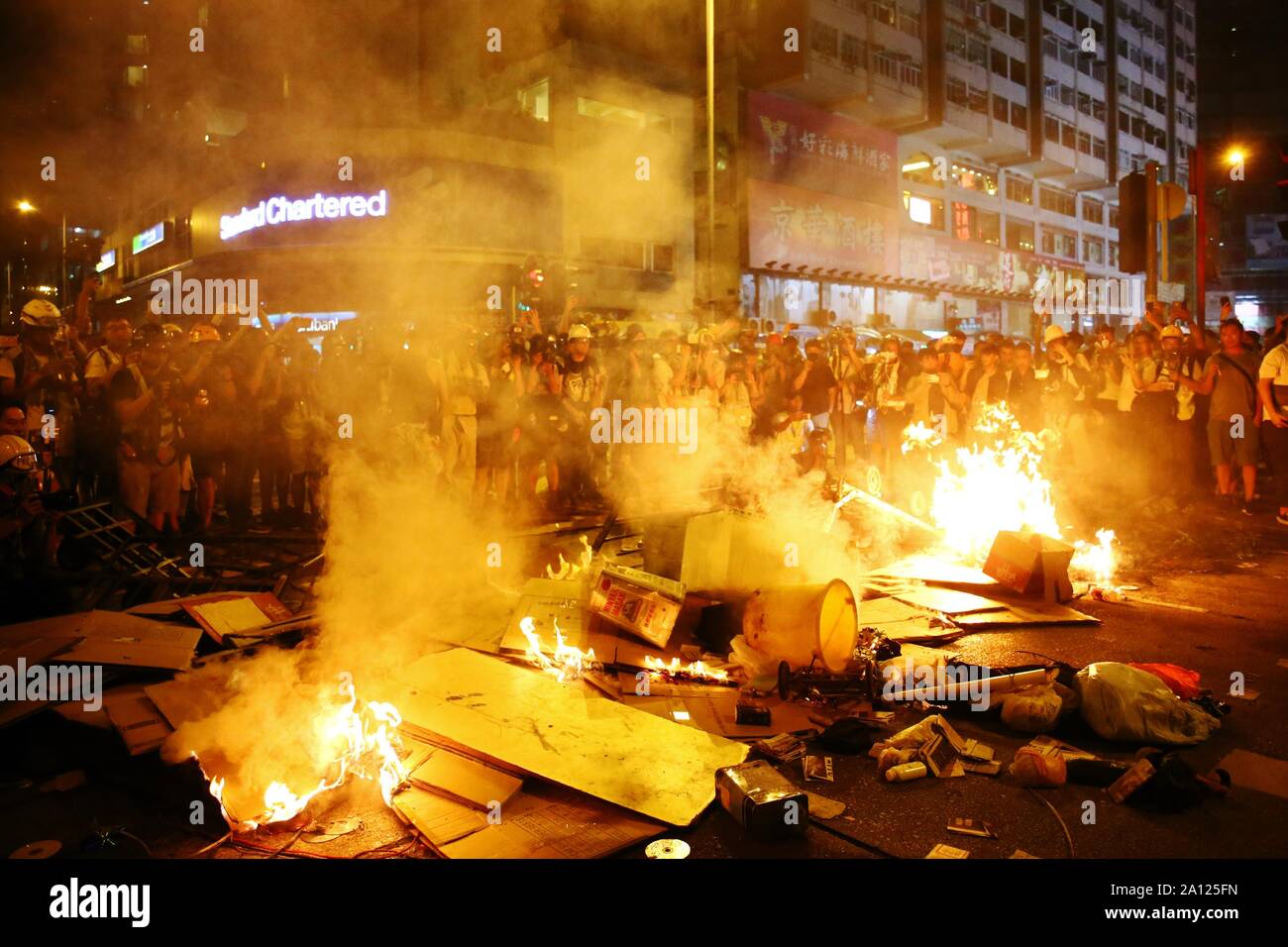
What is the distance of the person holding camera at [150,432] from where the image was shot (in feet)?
20.1

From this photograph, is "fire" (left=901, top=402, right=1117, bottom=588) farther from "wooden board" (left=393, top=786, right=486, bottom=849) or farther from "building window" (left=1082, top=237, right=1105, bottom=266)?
"building window" (left=1082, top=237, right=1105, bottom=266)

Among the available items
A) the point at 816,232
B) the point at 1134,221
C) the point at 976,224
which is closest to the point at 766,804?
the point at 1134,221

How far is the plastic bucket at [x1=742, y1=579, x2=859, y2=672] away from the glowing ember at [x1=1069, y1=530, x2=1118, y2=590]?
2.89 metres

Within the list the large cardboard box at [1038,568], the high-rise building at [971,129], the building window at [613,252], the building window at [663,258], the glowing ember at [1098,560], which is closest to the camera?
the large cardboard box at [1038,568]

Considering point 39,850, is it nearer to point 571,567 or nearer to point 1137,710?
point 571,567

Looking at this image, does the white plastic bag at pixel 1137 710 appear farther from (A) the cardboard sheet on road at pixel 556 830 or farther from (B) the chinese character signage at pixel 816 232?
(B) the chinese character signage at pixel 816 232

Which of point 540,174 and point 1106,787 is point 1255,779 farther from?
point 540,174

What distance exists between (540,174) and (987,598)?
16.3 m

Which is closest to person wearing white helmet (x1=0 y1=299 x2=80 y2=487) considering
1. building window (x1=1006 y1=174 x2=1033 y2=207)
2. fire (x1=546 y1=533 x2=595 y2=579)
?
fire (x1=546 y1=533 x2=595 y2=579)

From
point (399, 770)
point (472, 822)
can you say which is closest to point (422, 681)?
point (399, 770)

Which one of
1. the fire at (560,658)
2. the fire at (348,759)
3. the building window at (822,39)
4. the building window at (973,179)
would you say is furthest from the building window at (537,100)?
the fire at (348,759)

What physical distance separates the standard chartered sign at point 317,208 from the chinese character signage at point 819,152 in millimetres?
11311

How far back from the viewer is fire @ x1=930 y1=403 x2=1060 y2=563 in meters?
6.82

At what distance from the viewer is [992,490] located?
718 centimetres
